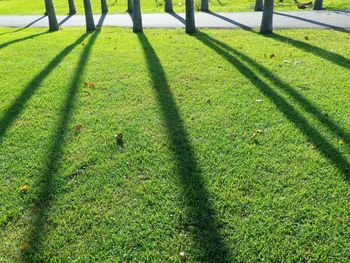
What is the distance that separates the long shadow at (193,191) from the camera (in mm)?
2736

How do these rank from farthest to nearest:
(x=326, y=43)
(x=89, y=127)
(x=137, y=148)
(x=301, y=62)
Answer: (x=326, y=43)
(x=301, y=62)
(x=89, y=127)
(x=137, y=148)

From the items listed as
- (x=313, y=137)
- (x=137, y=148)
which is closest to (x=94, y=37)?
(x=137, y=148)

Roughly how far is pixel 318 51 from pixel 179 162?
528 centimetres

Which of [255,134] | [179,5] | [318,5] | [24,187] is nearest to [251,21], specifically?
[318,5]

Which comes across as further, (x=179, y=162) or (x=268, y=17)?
(x=268, y=17)

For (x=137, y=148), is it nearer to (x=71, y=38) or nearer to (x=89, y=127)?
(x=89, y=127)

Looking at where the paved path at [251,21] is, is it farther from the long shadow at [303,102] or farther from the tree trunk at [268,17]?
the long shadow at [303,102]

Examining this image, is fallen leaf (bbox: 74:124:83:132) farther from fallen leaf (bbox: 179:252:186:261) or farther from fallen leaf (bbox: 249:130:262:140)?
fallen leaf (bbox: 179:252:186:261)

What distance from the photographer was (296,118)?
460cm

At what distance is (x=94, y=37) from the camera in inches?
417

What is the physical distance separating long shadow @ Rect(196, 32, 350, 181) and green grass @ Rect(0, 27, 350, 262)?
0.02 m

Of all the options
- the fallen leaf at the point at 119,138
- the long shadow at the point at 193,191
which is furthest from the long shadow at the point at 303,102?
the fallen leaf at the point at 119,138

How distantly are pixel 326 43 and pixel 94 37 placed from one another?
22.2ft

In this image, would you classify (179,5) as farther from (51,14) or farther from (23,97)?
(23,97)
